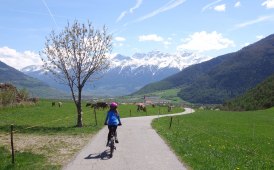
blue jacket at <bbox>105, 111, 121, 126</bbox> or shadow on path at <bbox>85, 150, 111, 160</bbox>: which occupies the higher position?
blue jacket at <bbox>105, 111, 121, 126</bbox>

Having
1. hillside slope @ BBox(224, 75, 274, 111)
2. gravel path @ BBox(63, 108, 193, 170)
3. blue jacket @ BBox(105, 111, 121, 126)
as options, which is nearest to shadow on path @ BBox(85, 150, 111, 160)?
gravel path @ BBox(63, 108, 193, 170)

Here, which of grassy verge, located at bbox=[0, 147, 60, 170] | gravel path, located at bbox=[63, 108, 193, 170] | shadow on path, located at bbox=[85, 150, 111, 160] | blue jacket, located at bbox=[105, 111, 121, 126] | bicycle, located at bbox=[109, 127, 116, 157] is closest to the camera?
gravel path, located at bbox=[63, 108, 193, 170]

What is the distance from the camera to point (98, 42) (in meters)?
43.3

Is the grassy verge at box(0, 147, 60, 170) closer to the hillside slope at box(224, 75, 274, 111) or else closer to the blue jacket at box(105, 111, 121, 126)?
the blue jacket at box(105, 111, 121, 126)

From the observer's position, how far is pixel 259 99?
169875mm

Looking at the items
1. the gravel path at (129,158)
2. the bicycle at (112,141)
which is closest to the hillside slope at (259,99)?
the gravel path at (129,158)

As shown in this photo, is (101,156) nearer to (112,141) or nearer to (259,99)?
(112,141)

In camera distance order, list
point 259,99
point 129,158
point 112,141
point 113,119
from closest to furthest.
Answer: point 129,158
point 112,141
point 113,119
point 259,99

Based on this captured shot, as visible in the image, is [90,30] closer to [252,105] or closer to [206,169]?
[206,169]

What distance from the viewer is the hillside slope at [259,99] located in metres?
157

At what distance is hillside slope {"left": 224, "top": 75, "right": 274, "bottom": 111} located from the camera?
15669cm

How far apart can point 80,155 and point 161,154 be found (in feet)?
15.2

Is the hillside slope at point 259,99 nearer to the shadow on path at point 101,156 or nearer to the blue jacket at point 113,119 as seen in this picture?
A: the blue jacket at point 113,119

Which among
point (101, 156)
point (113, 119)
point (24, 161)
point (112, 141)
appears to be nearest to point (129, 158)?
point (112, 141)
